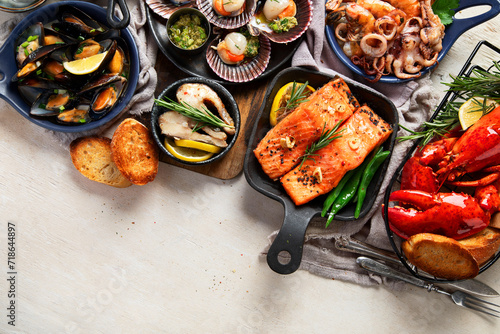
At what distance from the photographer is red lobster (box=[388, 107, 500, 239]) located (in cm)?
242

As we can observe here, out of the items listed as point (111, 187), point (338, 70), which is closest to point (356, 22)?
point (338, 70)

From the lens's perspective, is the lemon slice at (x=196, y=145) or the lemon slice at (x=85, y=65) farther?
the lemon slice at (x=196, y=145)

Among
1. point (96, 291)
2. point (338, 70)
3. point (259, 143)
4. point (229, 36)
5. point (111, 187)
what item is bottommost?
point (96, 291)

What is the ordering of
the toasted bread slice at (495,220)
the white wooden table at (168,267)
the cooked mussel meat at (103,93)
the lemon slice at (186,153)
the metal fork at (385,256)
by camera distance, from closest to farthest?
1. the toasted bread slice at (495,220)
2. the cooked mussel meat at (103,93)
3. the lemon slice at (186,153)
4. the metal fork at (385,256)
5. the white wooden table at (168,267)

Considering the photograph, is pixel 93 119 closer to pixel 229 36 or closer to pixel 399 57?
pixel 229 36

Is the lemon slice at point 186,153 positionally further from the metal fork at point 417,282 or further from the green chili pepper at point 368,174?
the metal fork at point 417,282

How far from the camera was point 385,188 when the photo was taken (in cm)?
283

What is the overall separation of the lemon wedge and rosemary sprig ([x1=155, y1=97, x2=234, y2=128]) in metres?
1.59

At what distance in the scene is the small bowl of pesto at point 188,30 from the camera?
2828mm

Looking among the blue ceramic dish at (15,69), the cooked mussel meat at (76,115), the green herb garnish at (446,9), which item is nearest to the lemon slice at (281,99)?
the blue ceramic dish at (15,69)

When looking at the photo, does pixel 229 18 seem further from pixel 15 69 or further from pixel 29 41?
pixel 15 69

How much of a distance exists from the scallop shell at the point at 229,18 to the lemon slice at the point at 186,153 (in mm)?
953

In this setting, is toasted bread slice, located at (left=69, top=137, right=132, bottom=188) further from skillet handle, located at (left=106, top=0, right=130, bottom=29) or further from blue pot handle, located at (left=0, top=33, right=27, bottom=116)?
skillet handle, located at (left=106, top=0, right=130, bottom=29)

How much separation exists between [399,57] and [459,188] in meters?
1.07
